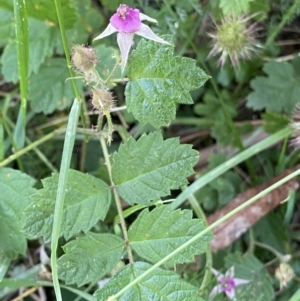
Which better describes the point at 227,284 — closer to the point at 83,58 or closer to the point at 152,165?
the point at 152,165

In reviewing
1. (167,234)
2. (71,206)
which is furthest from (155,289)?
(71,206)

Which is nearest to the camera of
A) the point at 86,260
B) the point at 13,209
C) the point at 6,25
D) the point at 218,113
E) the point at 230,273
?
the point at 86,260

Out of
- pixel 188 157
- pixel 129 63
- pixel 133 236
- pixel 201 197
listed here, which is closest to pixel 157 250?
pixel 133 236

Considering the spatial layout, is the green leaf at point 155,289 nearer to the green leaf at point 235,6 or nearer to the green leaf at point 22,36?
the green leaf at point 22,36

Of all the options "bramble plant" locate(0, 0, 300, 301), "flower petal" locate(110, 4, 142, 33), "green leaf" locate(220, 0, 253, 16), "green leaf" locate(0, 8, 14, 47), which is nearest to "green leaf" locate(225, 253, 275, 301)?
"bramble plant" locate(0, 0, 300, 301)

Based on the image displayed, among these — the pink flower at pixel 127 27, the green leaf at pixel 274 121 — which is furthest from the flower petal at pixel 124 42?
the green leaf at pixel 274 121

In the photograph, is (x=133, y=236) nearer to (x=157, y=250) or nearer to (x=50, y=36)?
(x=157, y=250)
